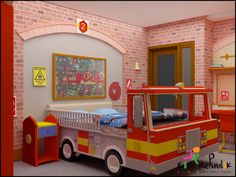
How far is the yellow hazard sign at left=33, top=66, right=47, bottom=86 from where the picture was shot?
4461 millimetres

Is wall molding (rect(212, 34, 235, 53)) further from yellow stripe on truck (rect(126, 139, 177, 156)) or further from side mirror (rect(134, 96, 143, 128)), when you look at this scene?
side mirror (rect(134, 96, 143, 128))

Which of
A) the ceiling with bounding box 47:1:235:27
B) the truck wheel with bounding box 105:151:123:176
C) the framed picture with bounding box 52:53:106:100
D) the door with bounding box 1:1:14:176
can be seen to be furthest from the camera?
the framed picture with bounding box 52:53:106:100

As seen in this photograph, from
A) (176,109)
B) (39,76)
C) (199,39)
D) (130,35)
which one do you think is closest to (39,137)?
(39,76)

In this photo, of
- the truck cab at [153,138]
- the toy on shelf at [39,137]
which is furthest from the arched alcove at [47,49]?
the truck cab at [153,138]

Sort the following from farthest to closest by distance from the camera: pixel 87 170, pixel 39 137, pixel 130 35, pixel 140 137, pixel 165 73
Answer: pixel 165 73 → pixel 130 35 → pixel 39 137 → pixel 87 170 → pixel 140 137

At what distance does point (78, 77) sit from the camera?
5.13 m

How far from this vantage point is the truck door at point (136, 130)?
296cm

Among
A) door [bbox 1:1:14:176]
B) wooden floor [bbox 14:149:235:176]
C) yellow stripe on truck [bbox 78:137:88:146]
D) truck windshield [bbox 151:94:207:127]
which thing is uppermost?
door [bbox 1:1:14:176]

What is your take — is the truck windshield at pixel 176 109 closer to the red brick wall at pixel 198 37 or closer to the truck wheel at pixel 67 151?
the red brick wall at pixel 198 37

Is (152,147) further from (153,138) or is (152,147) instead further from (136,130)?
(136,130)

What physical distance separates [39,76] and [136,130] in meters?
2.20

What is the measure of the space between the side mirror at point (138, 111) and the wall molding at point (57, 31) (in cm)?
242

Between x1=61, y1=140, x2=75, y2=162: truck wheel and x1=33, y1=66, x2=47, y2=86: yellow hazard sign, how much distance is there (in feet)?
3.62

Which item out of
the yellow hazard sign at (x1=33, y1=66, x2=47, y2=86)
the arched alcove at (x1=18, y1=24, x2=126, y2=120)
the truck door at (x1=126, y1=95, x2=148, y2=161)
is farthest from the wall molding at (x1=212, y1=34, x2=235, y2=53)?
the yellow hazard sign at (x1=33, y1=66, x2=47, y2=86)
